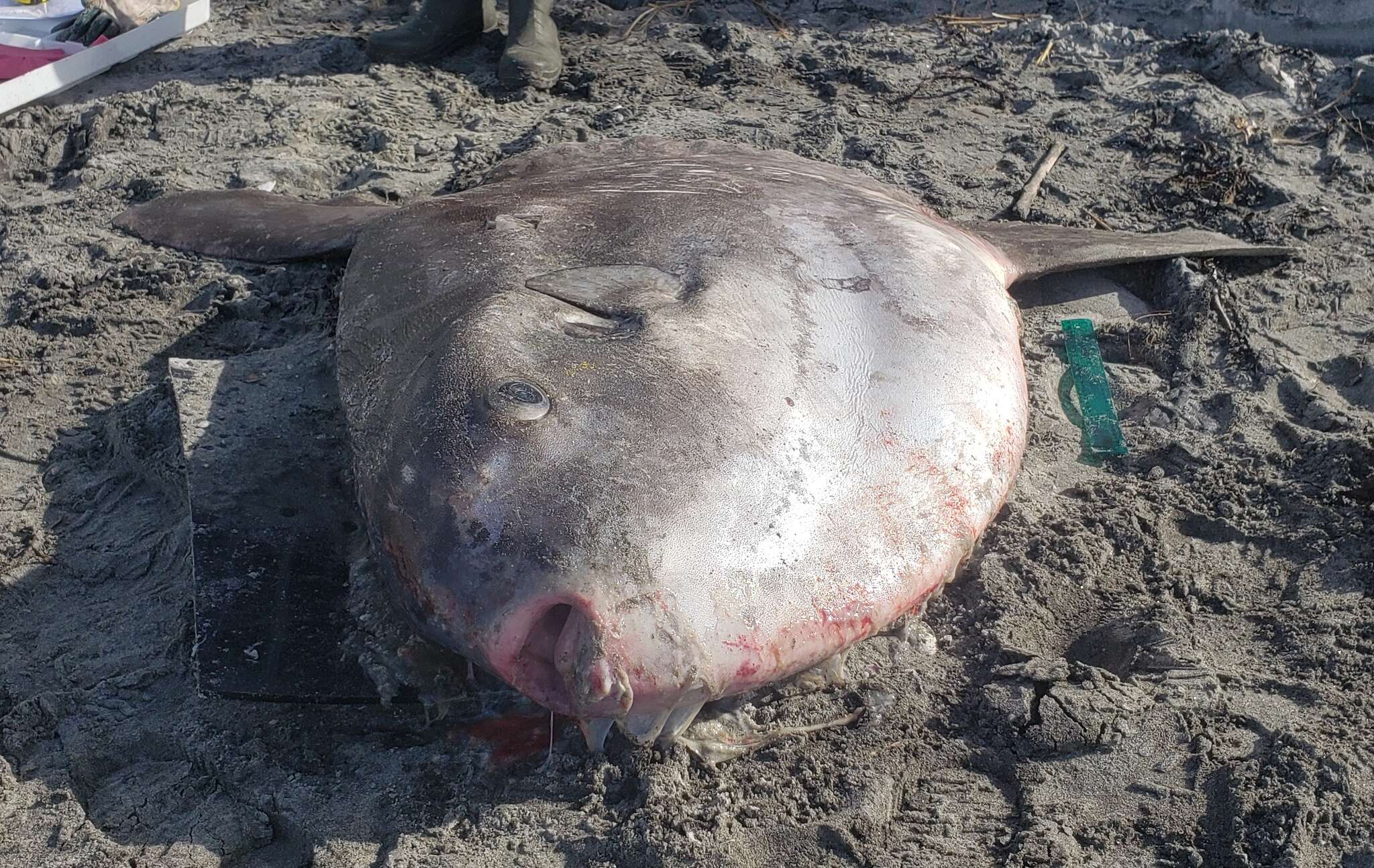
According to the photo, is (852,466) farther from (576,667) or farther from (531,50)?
(531,50)

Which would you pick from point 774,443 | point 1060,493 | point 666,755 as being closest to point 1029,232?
point 1060,493

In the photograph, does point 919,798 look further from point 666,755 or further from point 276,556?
point 276,556

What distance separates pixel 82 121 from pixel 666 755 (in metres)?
4.27

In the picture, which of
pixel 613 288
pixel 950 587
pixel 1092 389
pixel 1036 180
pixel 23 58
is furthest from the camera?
pixel 23 58

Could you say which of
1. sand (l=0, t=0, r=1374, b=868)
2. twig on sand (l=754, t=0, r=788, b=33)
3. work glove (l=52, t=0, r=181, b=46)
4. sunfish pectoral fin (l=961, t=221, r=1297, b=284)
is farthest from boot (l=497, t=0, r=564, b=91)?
sunfish pectoral fin (l=961, t=221, r=1297, b=284)

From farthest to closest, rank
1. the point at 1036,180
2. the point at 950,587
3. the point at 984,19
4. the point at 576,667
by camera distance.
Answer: the point at 984,19, the point at 1036,180, the point at 950,587, the point at 576,667

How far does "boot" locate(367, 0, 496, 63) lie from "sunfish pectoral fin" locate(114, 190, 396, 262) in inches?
63.3

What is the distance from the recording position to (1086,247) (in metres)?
4.00

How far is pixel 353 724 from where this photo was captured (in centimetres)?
269

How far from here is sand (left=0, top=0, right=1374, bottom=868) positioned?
2445mm

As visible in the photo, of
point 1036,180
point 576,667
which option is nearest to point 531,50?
point 1036,180

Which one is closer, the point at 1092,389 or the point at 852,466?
the point at 852,466

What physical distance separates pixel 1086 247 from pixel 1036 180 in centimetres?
86

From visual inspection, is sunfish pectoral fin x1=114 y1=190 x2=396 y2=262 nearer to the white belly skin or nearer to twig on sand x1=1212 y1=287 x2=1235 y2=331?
the white belly skin
